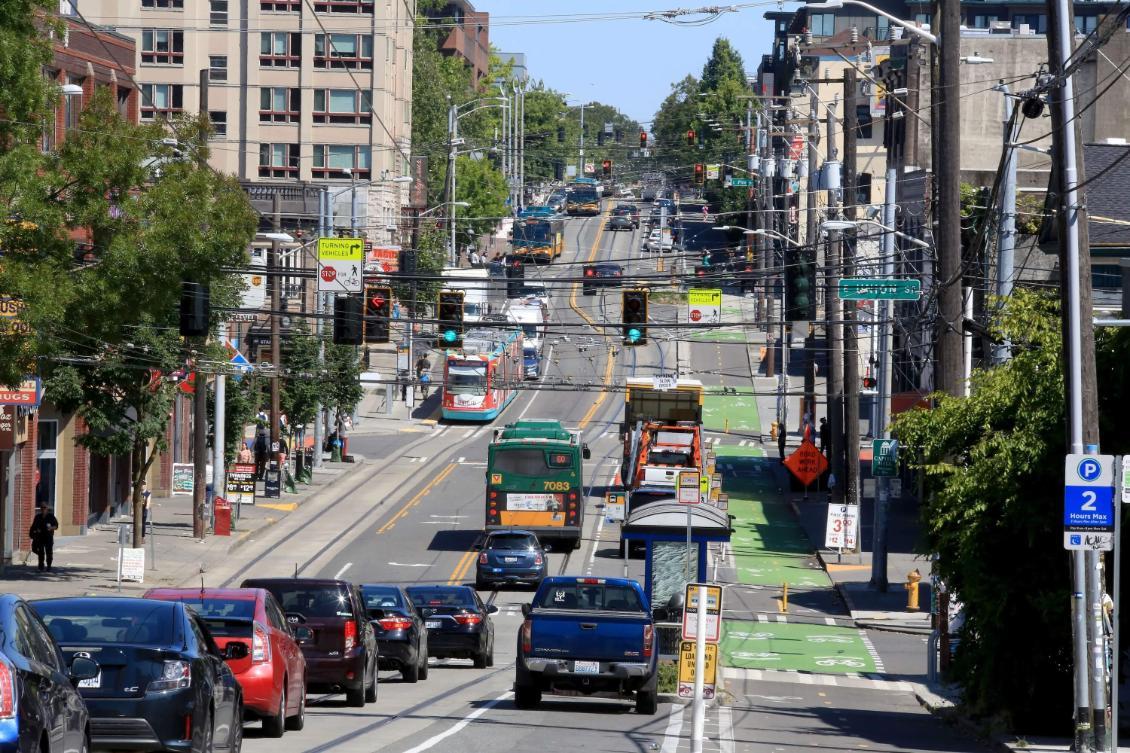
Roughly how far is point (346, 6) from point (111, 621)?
295ft

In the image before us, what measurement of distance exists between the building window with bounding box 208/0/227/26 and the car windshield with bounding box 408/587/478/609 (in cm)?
7485

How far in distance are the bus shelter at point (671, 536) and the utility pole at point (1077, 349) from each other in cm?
892

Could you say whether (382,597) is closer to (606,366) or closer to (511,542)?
(511,542)

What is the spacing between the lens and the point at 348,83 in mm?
100750

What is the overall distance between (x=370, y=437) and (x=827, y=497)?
25.1 metres

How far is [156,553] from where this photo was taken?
45469mm

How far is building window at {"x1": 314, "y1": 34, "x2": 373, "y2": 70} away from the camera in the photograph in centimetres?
10038

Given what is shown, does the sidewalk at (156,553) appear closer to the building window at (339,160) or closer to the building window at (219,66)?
the building window at (339,160)

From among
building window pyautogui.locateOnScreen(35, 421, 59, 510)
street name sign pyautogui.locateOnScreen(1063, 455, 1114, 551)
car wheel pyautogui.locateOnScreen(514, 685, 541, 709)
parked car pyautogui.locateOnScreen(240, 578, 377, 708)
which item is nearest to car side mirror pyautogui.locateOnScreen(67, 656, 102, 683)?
parked car pyautogui.locateOnScreen(240, 578, 377, 708)

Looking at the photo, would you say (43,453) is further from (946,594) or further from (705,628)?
(705,628)

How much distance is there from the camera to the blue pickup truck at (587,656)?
22.6 meters

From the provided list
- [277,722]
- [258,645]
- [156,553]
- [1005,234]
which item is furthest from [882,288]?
[156,553]

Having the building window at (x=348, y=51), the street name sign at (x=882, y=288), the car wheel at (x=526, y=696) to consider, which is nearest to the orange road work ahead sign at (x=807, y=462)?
the street name sign at (x=882, y=288)

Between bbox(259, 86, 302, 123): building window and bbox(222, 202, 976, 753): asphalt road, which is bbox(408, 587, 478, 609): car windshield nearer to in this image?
bbox(222, 202, 976, 753): asphalt road
